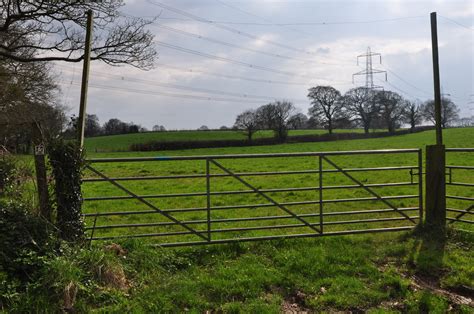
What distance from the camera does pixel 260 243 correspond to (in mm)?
7184

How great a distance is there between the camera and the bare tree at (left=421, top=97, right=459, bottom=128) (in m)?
77.1

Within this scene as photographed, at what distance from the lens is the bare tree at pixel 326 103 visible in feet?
245

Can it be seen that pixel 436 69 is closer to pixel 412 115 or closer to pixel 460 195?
pixel 460 195

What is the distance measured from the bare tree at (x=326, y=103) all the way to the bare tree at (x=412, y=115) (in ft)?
40.1

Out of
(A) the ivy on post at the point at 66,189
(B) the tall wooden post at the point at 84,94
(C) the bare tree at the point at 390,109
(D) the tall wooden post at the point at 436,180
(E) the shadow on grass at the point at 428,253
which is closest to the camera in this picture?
(A) the ivy on post at the point at 66,189

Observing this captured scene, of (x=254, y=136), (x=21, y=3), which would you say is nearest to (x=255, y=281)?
(x=21, y=3)

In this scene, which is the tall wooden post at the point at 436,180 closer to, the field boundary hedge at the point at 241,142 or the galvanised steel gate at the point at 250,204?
the galvanised steel gate at the point at 250,204

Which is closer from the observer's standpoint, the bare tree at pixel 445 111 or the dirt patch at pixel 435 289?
the dirt patch at pixel 435 289

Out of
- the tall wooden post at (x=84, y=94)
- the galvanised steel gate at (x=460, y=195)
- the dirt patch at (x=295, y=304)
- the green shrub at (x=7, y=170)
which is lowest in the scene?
the dirt patch at (x=295, y=304)

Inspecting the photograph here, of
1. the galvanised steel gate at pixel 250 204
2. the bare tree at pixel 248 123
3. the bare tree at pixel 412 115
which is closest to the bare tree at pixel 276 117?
the bare tree at pixel 248 123

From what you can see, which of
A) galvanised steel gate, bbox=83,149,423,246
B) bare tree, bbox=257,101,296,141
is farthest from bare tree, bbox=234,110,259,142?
galvanised steel gate, bbox=83,149,423,246

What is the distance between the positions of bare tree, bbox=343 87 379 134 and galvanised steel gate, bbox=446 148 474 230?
4986cm

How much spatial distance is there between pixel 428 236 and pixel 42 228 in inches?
259

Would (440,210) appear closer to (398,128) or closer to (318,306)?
(318,306)
